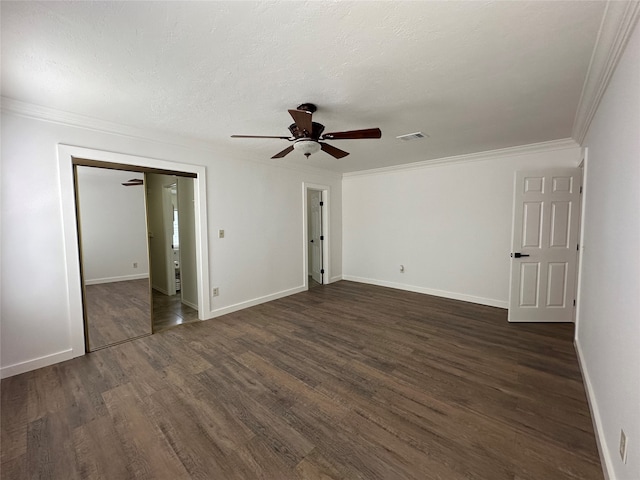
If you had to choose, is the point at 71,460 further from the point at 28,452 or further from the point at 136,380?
the point at 136,380

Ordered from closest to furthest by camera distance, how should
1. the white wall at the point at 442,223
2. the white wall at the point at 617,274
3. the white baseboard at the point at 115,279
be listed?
the white wall at the point at 617,274, the white baseboard at the point at 115,279, the white wall at the point at 442,223

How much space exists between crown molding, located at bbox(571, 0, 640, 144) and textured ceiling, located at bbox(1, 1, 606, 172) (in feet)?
0.17

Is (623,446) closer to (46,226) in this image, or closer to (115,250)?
(46,226)

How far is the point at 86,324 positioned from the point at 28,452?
1.49 metres

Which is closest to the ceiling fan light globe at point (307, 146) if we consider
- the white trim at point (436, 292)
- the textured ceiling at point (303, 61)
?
the textured ceiling at point (303, 61)

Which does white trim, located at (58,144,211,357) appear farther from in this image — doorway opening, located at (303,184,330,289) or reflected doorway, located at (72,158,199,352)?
doorway opening, located at (303,184,330,289)

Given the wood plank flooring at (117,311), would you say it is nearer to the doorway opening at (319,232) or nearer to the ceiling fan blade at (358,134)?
the doorway opening at (319,232)

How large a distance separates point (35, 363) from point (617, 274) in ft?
15.5

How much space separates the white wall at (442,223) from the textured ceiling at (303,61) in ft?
4.18

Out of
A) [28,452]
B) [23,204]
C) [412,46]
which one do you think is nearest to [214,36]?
[412,46]

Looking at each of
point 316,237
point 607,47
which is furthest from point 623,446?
point 316,237

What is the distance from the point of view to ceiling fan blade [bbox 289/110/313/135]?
2.01 m

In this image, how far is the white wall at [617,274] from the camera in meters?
1.25

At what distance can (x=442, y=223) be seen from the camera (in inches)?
187
